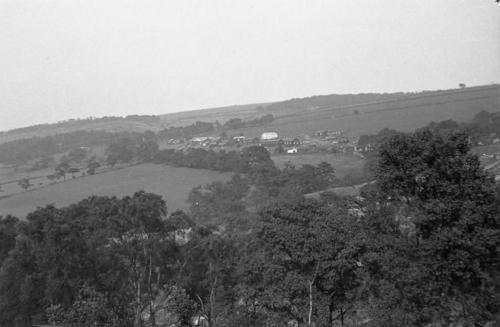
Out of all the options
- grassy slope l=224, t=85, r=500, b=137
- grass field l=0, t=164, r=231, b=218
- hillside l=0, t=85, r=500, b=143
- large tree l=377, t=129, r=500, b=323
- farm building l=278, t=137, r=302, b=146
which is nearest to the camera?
large tree l=377, t=129, r=500, b=323

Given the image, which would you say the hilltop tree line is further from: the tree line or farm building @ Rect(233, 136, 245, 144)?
farm building @ Rect(233, 136, 245, 144)

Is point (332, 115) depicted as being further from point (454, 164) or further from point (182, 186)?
point (454, 164)

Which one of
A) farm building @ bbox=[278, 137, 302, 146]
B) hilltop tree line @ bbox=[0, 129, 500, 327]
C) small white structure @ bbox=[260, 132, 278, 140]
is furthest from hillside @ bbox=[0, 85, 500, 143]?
hilltop tree line @ bbox=[0, 129, 500, 327]

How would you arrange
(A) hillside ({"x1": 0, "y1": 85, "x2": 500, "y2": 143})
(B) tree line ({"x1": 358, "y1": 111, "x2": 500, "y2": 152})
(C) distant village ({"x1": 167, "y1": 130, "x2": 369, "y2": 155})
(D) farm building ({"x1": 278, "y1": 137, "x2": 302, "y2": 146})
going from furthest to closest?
(A) hillside ({"x1": 0, "y1": 85, "x2": 500, "y2": 143}) → (D) farm building ({"x1": 278, "y1": 137, "x2": 302, "y2": 146}) → (C) distant village ({"x1": 167, "y1": 130, "x2": 369, "y2": 155}) → (B) tree line ({"x1": 358, "y1": 111, "x2": 500, "y2": 152})

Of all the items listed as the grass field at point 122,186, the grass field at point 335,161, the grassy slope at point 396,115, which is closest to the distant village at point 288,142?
the grass field at point 335,161

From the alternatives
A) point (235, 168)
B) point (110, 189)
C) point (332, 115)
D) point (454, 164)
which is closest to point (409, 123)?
point (332, 115)

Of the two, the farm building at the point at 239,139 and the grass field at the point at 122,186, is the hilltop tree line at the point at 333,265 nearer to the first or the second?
the grass field at the point at 122,186

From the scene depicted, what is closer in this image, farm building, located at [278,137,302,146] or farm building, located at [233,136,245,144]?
farm building, located at [278,137,302,146]
